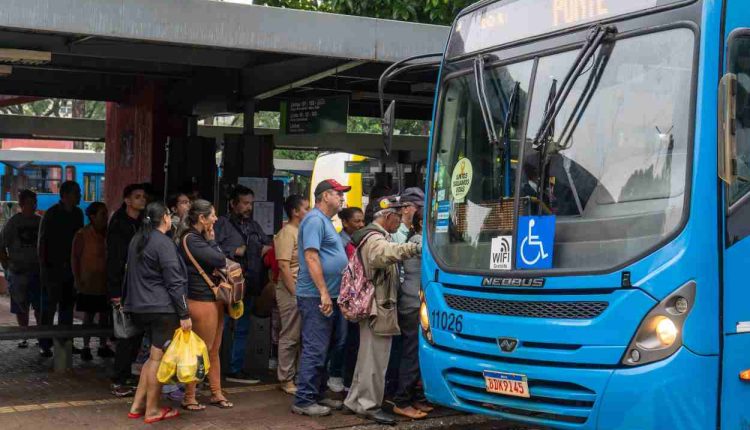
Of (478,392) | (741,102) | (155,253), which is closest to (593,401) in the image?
(478,392)

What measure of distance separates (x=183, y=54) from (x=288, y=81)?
1.19 metres

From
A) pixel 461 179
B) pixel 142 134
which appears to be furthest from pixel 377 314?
pixel 142 134

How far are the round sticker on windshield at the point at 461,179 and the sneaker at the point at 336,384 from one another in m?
3.27

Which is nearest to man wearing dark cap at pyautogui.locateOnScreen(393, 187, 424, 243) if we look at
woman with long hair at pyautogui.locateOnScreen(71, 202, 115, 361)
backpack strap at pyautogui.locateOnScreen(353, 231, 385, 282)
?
backpack strap at pyautogui.locateOnScreen(353, 231, 385, 282)

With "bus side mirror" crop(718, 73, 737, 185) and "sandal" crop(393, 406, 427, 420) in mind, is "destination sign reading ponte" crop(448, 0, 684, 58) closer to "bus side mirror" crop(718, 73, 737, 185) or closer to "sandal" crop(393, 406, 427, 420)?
"bus side mirror" crop(718, 73, 737, 185)

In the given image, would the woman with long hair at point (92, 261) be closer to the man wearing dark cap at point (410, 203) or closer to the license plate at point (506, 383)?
the man wearing dark cap at point (410, 203)

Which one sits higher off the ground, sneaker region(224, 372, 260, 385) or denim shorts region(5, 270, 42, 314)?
denim shorts region(5, 270, 42, 314)

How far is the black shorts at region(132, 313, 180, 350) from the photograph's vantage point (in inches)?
307

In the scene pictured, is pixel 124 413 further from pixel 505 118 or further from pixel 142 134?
pixel 142 134

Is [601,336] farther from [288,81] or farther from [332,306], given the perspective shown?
[288,81]

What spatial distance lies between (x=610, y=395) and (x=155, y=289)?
390 centimetres

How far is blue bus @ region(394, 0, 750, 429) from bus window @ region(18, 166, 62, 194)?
1034 inches

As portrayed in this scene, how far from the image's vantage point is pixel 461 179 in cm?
680

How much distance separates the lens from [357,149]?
19.8 m
